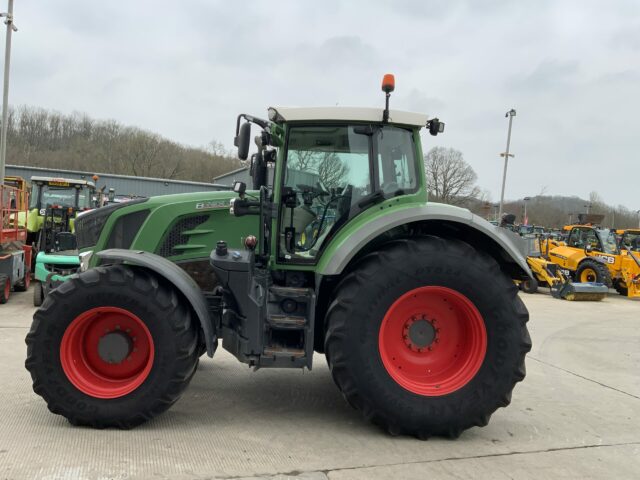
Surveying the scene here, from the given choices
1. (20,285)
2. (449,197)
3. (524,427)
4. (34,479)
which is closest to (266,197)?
(34,479)

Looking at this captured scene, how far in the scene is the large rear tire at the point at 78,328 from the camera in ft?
11.0

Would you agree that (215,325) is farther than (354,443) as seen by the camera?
Yes

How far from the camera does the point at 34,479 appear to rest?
2.68 meters

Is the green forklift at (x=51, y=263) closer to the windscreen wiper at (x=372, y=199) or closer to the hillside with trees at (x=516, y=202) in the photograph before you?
the windscreen wiper at (x=372, y=199)

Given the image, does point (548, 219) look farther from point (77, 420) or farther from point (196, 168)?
point (77, 420)

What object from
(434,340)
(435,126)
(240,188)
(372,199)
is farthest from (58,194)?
(434,340)

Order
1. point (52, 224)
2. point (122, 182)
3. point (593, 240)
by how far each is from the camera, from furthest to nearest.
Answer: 1. point (122, 182)
2. point (593, 240)
3. point (52, 224)

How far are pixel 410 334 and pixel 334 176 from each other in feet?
4.28

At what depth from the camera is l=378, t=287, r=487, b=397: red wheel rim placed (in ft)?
11.6

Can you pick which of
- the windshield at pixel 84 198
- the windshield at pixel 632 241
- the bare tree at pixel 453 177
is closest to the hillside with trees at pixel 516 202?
the bare tree at pixel 453 177

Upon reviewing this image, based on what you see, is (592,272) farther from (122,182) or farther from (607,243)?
(122,182)

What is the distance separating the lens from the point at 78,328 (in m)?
3.45

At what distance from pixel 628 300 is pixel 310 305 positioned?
44.5ft

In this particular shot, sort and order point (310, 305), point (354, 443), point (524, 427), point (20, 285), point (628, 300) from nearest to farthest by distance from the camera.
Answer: point (354, 443) < point (310, 305) < point (524, 427) < point (20, 285) < point (628, 300)
